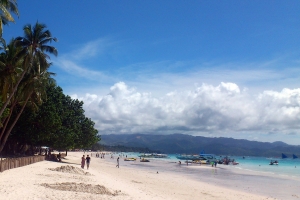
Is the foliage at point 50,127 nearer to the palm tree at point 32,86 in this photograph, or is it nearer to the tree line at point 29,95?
the tree line at point 29,95

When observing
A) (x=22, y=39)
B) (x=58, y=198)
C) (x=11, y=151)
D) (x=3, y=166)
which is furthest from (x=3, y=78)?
(x=11, y=151)

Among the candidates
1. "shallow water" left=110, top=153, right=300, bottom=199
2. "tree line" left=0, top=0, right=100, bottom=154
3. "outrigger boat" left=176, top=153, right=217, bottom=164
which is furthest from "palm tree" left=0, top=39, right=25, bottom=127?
"outrigger boat" left=176, top=153, right=217, bottom=164

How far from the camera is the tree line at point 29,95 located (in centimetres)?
2620

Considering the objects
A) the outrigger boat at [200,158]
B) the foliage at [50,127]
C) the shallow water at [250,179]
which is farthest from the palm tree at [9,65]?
the outrigger boat at [200,158]

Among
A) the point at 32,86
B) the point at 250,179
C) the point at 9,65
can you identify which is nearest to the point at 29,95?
the point at 32,86

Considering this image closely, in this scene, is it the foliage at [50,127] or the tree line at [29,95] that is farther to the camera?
the foliage at [50,127]

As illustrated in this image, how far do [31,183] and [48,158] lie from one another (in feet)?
87.0

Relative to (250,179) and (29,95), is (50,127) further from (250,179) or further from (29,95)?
(250,179)

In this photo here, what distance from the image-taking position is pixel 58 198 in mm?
12438

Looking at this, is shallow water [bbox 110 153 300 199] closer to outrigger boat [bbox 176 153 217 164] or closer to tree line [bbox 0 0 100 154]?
tree line [bbox 0 0 100 154]

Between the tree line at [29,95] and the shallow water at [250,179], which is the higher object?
the tree line at [29,95]

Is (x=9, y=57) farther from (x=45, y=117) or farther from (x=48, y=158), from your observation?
(x=48, y=158)

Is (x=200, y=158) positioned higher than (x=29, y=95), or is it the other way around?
(x=29, y=95)

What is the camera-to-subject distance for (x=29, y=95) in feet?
98.3
